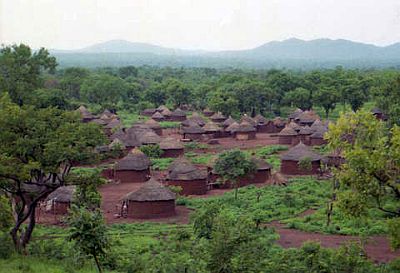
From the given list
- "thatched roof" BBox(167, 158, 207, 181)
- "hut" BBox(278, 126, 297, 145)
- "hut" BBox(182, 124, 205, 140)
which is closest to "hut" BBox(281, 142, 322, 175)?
"thatched roof" BBox(167, 158, 207, 181)

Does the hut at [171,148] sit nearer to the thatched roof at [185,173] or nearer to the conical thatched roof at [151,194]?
the thatched roof at [185,173]

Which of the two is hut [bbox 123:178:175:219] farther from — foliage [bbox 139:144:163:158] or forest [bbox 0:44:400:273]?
foliage [bbox 139:144:163:158]

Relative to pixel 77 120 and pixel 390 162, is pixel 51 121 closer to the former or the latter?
pixel 77 120

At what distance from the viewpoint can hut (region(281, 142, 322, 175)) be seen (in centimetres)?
3800

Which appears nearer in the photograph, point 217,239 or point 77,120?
point 217,239

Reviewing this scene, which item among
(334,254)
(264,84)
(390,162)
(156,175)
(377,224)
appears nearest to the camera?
(390,162)

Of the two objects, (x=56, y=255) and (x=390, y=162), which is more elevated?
(x=390, y=162)

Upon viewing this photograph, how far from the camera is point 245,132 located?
55.6 meters

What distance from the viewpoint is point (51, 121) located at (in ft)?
64.2

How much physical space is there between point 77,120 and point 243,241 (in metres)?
8.62

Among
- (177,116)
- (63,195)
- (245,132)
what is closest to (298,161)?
(63,195)

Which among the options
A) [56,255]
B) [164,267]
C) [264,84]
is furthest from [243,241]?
[264,84]

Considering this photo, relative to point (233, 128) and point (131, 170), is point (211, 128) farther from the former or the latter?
point (131, 170)

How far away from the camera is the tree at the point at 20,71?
4297cm
